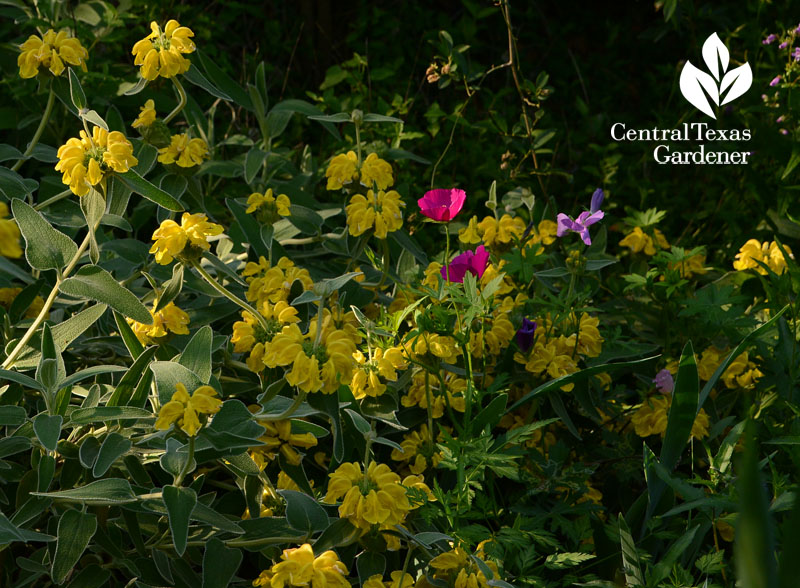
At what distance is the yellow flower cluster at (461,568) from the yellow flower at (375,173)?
0.67 meters

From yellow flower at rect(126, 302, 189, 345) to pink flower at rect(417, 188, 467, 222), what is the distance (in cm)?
43

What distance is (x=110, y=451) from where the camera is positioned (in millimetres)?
1044

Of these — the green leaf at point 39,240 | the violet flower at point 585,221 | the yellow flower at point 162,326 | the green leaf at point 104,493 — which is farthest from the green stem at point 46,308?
the violet flower at point 585,221

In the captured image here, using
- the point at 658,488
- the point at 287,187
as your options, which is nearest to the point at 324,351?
the point at 658,488

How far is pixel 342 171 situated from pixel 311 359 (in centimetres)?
59

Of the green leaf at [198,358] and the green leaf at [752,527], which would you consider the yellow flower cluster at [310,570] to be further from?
the green leaf at [752,527]

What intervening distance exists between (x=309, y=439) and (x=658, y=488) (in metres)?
0.50

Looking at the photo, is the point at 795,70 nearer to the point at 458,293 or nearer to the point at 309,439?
the point at 458,293

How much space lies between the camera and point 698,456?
1.46 metres

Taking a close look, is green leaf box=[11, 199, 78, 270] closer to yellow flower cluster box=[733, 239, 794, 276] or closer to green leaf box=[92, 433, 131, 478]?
green leaf box=[92, 433, 131, 478]

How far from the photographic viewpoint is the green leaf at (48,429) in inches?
39.1

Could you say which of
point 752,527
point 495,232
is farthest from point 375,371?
point 752,527

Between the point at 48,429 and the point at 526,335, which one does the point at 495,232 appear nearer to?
the point at 526,335

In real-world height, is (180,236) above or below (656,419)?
above
